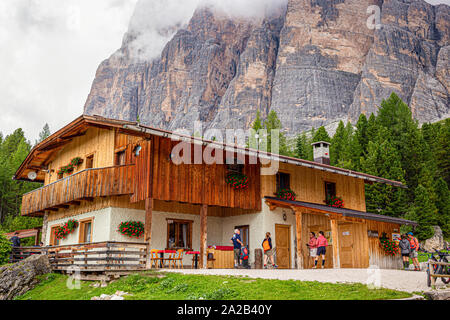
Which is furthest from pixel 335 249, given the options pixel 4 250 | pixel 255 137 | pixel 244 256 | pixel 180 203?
pixel 255 137

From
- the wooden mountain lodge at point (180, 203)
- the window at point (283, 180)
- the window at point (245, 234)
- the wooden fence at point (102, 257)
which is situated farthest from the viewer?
the window at point (283, 180)

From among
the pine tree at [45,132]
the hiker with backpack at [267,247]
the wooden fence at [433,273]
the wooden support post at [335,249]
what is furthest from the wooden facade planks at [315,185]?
the pine tree at [45,132]

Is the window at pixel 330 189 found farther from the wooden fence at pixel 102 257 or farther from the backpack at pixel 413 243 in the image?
the wooden fence at pixel 102 257

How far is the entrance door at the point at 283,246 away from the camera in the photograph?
19.1 m

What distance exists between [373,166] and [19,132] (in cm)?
4780

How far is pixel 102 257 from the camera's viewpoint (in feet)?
44.3

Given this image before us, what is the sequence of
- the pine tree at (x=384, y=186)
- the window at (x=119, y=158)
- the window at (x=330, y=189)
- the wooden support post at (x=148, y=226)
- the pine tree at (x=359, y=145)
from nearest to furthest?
the wooden support post at (x=148, y=226) < the window at (x=119, y=158) < the window at (x=330, y=189) < the pine tree at (x=384, y=186) < the pine tree at (x=359, y=145)

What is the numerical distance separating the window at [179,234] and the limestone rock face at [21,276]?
502cm

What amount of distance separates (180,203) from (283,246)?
5210 millimetres

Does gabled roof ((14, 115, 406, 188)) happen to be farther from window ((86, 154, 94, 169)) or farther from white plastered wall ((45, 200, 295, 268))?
white plastered wall ((45, 200, 295, 268))

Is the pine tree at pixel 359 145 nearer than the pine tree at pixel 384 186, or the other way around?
the pine tree at pixel 384 186

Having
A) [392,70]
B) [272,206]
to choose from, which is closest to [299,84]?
[392,70]

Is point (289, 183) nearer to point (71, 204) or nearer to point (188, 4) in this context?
point (71, 204)

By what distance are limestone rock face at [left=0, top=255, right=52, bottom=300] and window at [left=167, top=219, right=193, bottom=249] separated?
16.5 ft
